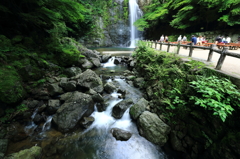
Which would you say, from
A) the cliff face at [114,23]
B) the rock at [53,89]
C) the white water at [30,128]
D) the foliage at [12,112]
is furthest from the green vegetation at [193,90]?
the cliff face at [114,23]

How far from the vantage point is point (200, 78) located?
Answer: 349 cm

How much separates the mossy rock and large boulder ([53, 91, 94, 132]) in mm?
1514

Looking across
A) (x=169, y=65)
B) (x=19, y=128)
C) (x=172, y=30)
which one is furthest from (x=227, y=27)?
(x=19, y=128)

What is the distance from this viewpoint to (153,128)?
3.85 metres

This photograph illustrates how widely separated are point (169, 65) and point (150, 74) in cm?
120

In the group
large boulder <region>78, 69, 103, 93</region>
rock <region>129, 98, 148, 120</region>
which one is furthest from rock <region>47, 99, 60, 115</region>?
rock <region>129, 98, 148, 120</region>

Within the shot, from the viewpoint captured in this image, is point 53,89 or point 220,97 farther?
point 53,89

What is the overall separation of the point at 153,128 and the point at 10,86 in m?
5.39

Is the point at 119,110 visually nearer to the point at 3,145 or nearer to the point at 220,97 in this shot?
the point at 220,97

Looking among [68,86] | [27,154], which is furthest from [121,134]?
[68,86]

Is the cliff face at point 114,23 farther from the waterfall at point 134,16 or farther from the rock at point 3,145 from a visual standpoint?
the rock at point 3,145

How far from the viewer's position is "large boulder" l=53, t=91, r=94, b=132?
4006 mm

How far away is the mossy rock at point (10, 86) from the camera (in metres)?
3.63

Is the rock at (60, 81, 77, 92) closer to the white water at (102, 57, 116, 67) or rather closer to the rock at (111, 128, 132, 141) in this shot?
the rock at (111, 128, 132, 141)
